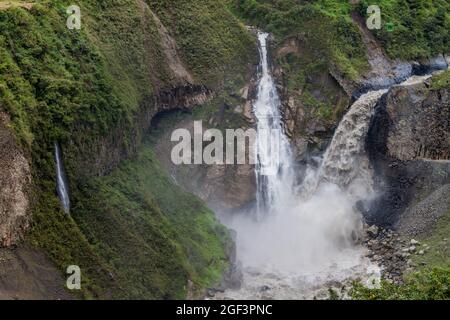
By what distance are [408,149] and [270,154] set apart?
8529 millimetres

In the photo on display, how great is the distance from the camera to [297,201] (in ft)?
152

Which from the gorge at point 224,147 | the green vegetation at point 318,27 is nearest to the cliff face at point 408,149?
the gorge at point 224,147

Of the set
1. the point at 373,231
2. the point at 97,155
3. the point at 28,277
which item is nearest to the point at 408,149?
the point at 373,231

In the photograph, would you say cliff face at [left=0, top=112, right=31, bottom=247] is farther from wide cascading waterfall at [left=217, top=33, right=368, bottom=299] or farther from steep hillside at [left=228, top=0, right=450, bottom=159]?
steep hillside at [left=228, top=0, right=450, bottom=159]

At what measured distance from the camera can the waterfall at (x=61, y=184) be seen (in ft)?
111

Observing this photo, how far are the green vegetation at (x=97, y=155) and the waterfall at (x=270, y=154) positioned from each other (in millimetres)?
5936

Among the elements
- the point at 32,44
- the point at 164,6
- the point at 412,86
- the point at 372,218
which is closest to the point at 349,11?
the point at 412,86

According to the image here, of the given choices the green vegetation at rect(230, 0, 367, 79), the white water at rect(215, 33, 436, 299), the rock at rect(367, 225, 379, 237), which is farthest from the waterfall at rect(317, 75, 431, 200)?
the rock at rect(367, 225, 379, 237)

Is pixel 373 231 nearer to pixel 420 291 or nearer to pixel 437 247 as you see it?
pixel 437 247

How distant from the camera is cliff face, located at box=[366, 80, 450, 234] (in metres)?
43.3

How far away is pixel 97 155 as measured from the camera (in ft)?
121

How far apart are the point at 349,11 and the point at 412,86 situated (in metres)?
10.5

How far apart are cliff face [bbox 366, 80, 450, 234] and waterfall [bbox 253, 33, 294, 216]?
17.9 feet

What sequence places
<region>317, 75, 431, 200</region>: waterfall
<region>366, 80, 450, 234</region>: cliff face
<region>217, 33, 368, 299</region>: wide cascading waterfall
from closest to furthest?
1. <region>217, 33, 368, 299</region>: wide cascading waterfall
2. <region>366, 80, 450, 234</region>: cliff face
3. <region>317, 75, 431, 200</region>: waterfall
